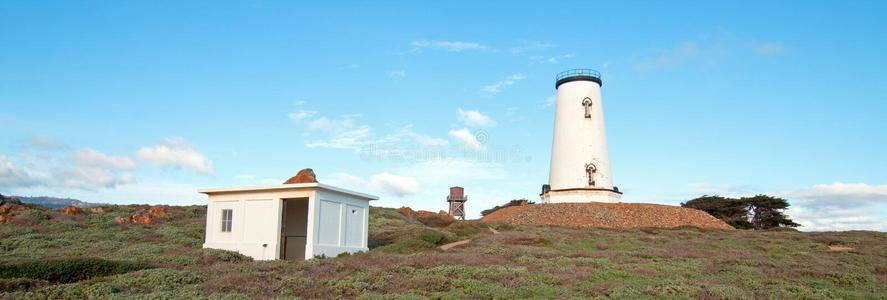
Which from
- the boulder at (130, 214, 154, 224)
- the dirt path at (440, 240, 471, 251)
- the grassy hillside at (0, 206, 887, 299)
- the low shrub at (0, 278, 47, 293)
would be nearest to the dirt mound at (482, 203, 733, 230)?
the grassy hillside at (0, 206, 887, 299)

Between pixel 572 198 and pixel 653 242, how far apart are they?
19.8 meters

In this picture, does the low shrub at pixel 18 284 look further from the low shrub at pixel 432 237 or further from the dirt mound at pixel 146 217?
the dirt mound at pixel 146 217

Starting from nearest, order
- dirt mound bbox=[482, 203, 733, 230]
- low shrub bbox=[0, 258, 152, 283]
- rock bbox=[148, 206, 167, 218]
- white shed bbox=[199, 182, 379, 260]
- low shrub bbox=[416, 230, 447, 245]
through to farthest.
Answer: low shrub bbox=[0, 258, 152, 283], white shed bbox=[199, 182, 379, 260], low shrub bbox=[416, 230, 447, 245], rock bbox=[148, 206, 167, 218], dirt mound bbox=[482, 203, 733, 230]

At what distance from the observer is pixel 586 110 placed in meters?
52.4

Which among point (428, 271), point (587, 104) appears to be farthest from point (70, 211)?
point (587, 104)

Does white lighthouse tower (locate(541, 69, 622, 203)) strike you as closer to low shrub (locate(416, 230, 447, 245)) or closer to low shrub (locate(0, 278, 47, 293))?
low shrub (locate(416, 230, 447, 245))

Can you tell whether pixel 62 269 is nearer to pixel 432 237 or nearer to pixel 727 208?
pixel 432 237

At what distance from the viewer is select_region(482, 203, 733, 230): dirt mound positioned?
148 feet

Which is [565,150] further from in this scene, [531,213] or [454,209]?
[454,209]

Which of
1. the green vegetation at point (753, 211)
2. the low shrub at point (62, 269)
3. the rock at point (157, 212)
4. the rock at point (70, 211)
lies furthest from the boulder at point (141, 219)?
the green vegetation at point (753, 211)

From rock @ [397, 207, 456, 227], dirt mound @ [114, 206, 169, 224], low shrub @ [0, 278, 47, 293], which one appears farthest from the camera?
rock @ [397, 207, 456, 227]

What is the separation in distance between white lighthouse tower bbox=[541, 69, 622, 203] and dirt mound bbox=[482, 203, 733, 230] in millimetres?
2990

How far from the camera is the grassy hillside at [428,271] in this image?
45.8ft

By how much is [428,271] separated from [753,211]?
50.3m
